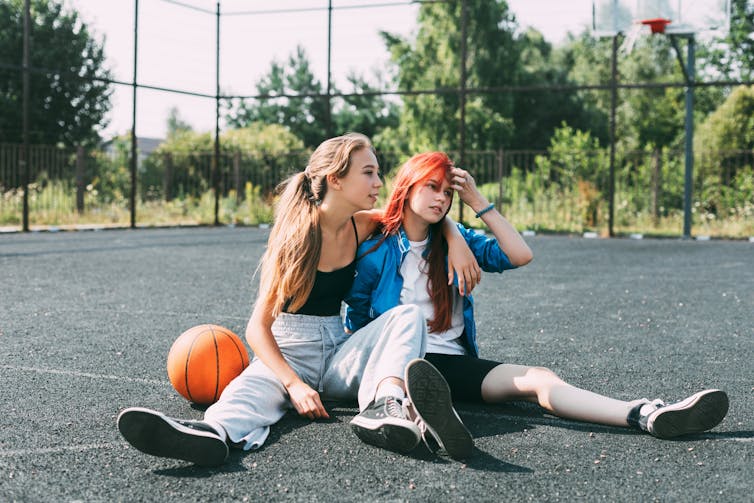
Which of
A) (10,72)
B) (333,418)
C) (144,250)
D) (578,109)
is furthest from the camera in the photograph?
(578,109)

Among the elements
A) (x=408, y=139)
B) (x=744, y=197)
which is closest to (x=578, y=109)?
(x=408, y=139)

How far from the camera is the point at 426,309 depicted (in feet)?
11.0

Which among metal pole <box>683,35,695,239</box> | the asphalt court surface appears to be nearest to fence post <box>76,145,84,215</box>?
the asphalt court surface

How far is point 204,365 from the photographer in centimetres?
344

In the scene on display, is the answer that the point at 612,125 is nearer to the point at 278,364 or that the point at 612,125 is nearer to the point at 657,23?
the point at 657,23

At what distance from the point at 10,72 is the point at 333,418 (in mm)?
22515

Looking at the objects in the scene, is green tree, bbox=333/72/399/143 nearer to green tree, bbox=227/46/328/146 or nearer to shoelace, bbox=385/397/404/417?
green tree, bbox=227/46/328/146

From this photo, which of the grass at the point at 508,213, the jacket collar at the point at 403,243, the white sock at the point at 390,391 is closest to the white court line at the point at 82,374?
the jacket collar at the point at 403,243

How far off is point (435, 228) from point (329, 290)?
1.59ft

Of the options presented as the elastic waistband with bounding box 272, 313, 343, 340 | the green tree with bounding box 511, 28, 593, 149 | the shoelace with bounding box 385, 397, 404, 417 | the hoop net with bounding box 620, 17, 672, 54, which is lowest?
the shoelace with bounding box 385, 397, 404, 417

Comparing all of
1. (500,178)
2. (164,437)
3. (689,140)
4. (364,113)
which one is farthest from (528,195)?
(364,113)

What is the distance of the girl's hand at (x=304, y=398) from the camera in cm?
303

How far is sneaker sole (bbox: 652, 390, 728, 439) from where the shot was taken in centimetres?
289

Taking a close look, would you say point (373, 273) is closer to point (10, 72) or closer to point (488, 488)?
point (488, 488)
